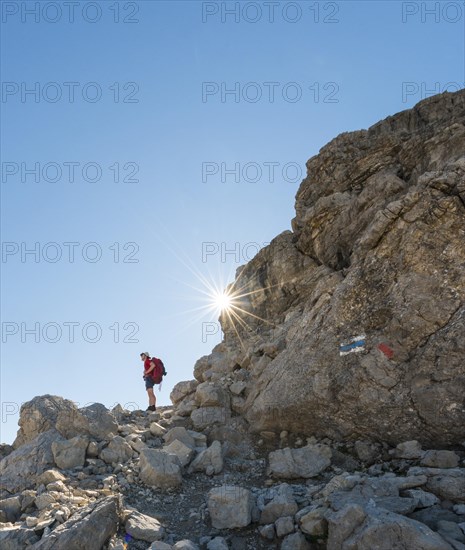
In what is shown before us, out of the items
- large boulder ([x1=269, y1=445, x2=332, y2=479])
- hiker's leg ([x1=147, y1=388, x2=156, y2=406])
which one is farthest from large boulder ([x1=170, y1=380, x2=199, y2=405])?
large boulder ([x1=269, y1=445, x2=332, y2=479])

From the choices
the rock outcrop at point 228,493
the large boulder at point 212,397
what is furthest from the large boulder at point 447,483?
the large boulder at point 212,397

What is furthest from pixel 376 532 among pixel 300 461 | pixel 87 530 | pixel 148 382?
pixel 148 382

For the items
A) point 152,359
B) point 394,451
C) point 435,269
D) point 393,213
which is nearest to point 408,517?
point 394,451

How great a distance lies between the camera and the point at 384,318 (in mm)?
11898

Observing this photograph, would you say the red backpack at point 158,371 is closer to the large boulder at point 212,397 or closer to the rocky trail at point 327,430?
the rocky trail at point 327,430

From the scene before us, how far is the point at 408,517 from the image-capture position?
7.20 m

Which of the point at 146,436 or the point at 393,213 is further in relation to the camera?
the point at 146,436

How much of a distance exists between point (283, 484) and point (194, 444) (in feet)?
14.0

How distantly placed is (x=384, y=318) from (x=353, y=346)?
4.00 ft

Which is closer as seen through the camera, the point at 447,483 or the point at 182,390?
the point at 447,483

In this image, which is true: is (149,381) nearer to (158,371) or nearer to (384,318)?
(158,371)

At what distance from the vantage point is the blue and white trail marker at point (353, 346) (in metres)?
12.0

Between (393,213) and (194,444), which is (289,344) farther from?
(393,213)

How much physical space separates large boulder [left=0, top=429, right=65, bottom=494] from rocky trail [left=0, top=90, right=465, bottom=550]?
0.16 ft
